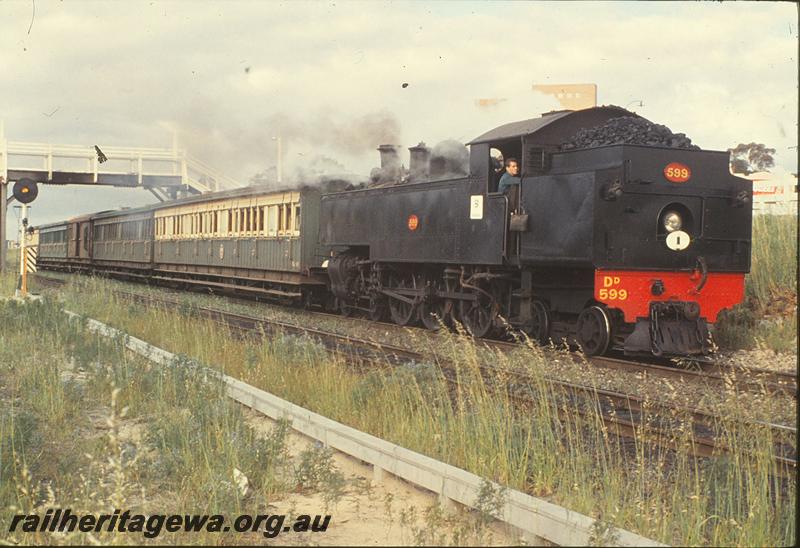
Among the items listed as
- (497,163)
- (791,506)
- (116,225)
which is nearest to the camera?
(791,506)

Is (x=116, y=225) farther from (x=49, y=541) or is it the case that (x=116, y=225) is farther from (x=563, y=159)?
(x=49, y=541)

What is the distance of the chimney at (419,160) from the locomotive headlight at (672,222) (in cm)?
500

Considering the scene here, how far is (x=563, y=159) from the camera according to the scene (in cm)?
1159

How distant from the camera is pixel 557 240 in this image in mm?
11234

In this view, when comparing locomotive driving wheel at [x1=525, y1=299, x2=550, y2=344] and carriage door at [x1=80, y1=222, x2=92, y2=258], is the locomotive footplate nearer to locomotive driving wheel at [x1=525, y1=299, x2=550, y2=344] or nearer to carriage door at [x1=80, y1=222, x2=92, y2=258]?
locomotive driving wheel at [x1=525, y1=299, x2=550, y2=344]

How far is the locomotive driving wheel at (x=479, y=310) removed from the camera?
13.2 m

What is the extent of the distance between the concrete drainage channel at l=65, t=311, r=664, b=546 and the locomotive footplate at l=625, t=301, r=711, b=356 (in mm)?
5094

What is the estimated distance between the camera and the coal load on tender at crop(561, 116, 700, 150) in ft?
36.0

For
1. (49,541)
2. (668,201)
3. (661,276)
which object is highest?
(668,201)

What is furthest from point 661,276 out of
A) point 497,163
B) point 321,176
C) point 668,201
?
point 321,176

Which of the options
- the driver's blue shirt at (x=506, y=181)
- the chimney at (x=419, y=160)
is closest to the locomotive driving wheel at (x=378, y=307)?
the chimney at (x=419, y=160)

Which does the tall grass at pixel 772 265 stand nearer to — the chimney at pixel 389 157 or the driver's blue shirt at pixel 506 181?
the driver's blue shirt at pixel 506 181

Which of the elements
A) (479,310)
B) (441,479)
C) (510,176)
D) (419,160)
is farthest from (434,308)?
(441,479)

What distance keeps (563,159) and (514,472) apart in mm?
6718
